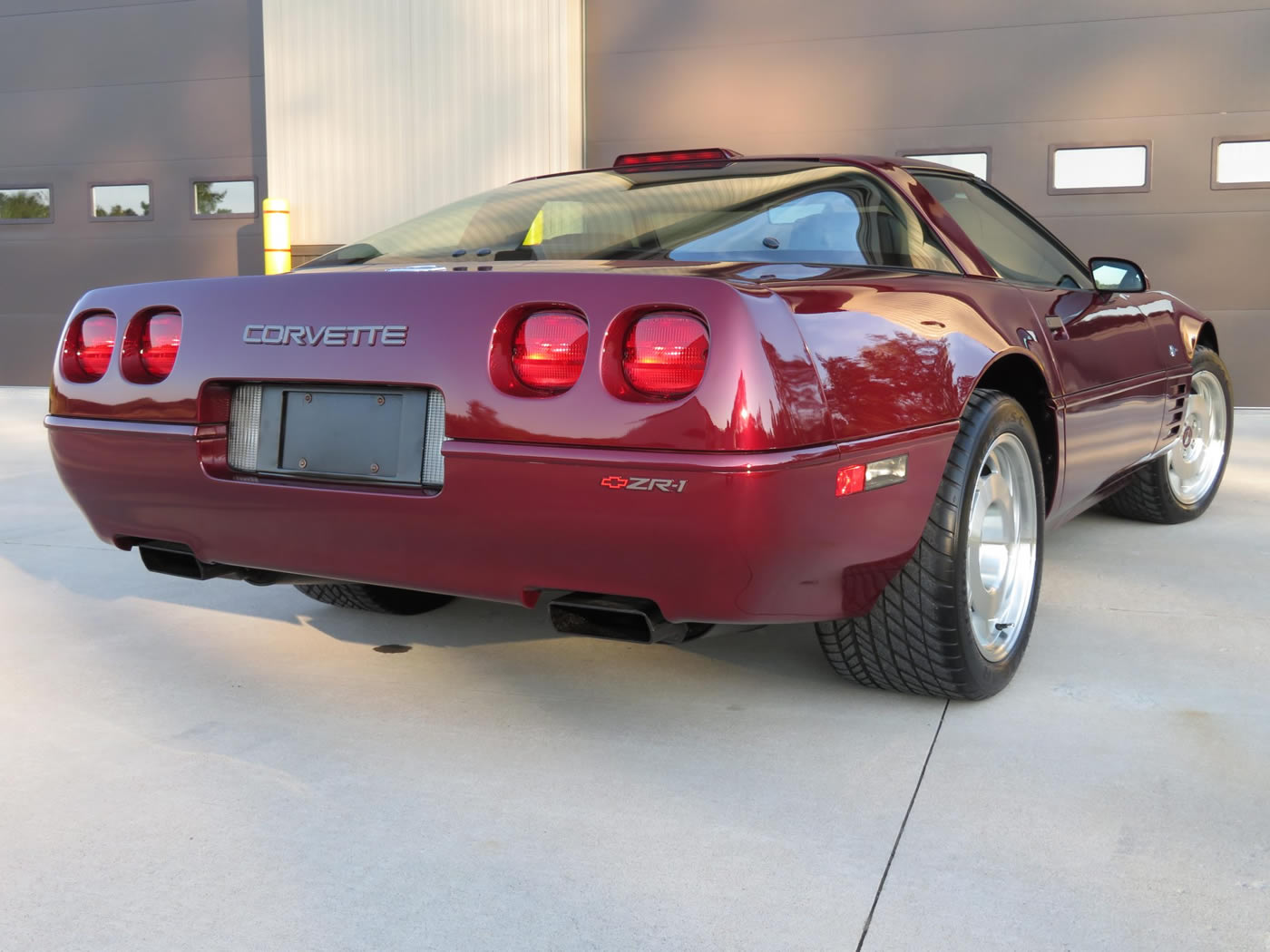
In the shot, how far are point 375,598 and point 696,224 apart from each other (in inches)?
53.2

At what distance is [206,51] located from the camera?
12656 millimetres

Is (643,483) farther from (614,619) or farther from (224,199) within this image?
(224,199)

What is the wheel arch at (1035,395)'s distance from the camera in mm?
2742

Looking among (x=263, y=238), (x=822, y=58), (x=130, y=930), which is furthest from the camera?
(x=263, y=238)

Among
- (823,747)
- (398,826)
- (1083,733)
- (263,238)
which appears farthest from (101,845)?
(263,238)

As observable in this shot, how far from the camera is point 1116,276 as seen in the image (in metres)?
3.77

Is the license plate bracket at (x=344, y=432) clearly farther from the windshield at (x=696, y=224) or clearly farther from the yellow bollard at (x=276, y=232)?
the yellow bollard at (x=276, y=232)

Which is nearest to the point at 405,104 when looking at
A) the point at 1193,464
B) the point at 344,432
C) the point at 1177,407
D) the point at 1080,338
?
the point at 1193,464

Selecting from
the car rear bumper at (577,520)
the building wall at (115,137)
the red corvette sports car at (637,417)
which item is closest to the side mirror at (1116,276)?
the red corvette sports car at (637,417)

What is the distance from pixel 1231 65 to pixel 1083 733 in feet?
28.7

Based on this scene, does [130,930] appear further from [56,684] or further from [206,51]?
[206,51]

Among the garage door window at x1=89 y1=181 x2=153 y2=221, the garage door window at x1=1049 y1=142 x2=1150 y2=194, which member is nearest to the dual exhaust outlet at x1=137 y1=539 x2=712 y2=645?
the garage door window at x1=1049 y1=142 x2=1150 y2=194

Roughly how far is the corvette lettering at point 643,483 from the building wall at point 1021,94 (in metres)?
8.85

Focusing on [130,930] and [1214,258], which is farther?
[1214,258]
